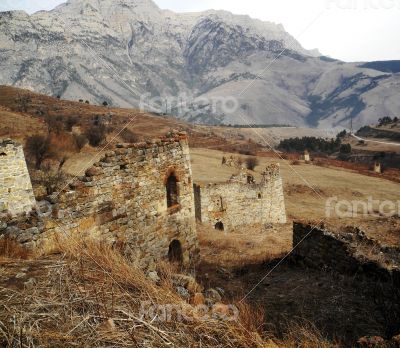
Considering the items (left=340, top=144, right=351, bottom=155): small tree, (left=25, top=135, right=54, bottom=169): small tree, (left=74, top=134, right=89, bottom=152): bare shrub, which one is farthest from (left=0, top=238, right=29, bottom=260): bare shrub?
(left=340, top=144, right=351, bottom=155): small tree

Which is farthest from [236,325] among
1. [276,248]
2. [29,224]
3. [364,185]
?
[364,185]

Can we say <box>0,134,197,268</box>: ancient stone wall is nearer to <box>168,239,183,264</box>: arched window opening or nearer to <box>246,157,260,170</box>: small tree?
<box>168,239,183,264</box>: arched window opening

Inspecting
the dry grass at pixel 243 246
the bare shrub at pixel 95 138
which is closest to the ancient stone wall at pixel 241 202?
the dry grass at pixel 243 246

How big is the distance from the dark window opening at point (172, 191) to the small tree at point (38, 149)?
17.3 meters

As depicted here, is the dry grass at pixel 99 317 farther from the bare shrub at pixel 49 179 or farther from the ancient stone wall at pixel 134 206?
the bare shrub at pixel 49 179

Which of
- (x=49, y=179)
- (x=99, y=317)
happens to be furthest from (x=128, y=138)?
(x=99, y=317)

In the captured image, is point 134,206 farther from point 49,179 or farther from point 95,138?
point 95,138

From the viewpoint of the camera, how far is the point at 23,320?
9.93 feet

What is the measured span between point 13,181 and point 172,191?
7138 mm

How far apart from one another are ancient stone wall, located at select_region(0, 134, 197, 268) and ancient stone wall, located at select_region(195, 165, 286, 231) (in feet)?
24.8

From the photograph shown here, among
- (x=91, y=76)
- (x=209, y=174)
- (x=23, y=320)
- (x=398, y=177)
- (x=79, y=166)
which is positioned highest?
(x=91, y=76)

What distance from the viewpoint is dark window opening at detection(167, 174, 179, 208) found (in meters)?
10.1

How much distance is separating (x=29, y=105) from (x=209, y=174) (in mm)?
34624

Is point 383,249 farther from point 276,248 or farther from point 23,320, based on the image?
point 23,320
